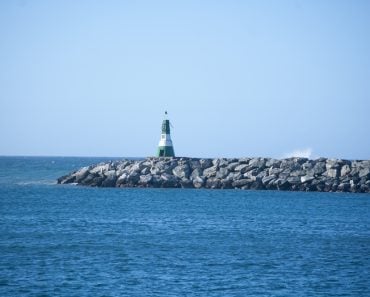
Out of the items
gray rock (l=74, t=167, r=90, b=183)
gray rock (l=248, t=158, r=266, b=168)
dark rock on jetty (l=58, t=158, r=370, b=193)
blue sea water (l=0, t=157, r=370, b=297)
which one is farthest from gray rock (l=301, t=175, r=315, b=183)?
gray rock (l=74, t=167, r=90, b=183)

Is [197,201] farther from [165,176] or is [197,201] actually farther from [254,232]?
[254,232]

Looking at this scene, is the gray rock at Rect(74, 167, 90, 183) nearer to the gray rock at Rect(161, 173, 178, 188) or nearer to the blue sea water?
the gray rock at Rect(161, 173, 178, 188)

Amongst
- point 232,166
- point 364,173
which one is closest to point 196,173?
point 232,166

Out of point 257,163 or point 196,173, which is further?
point 196,173

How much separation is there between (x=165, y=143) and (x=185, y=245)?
33.2 m

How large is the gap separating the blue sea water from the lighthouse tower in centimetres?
1002

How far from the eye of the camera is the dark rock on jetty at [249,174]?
57.5 metres

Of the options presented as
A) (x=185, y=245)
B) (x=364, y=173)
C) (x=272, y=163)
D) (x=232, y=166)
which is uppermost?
(x=272, y=163)

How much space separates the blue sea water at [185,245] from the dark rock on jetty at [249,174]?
272 cm

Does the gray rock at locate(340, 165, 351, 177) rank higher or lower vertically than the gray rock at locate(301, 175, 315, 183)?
higher

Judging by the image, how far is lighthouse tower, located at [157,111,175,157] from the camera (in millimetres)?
64625

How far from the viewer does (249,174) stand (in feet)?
194

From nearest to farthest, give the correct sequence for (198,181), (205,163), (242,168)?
(242,168) → (198,181) → (205,163)

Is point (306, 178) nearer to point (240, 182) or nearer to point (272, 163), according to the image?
point (272, 163)
